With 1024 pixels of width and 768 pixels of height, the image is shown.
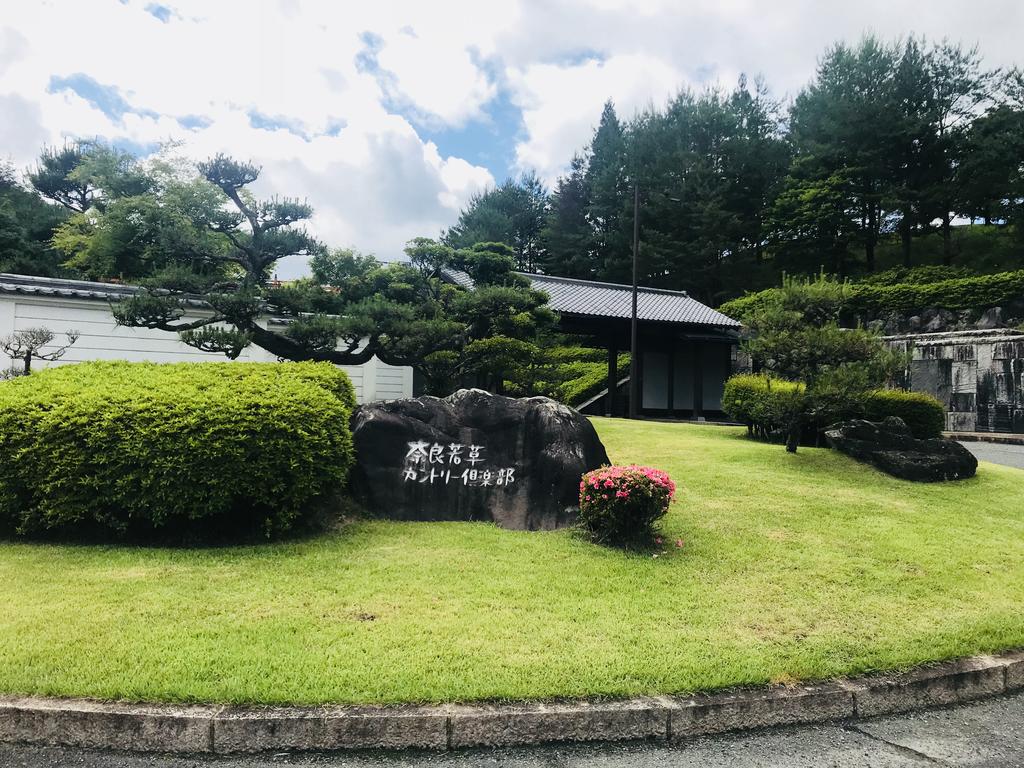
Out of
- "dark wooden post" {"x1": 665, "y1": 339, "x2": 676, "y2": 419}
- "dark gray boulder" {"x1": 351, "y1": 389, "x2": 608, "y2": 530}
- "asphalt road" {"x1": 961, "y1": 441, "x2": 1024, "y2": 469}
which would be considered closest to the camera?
"dark gray boulder" {"x1": 351, "y1": 389, "x2": 608, "y2": 530}

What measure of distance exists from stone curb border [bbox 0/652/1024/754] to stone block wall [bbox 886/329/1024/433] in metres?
17.9

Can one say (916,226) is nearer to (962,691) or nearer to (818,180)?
(818,180)

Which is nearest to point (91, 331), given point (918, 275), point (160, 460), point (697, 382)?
point (160, 460)

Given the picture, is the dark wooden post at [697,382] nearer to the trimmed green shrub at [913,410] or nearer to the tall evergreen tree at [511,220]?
the trimmed green shrub at [913,410]

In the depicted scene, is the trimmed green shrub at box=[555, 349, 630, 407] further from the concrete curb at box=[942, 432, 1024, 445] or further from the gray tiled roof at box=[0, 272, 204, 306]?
the gray tiled roof at box=[0, 272, 204, 306]

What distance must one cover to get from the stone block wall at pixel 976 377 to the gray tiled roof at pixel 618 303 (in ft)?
20.0

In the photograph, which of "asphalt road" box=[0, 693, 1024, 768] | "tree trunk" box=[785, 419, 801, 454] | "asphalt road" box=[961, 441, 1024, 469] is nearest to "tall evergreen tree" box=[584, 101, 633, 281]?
"asphalt road" box=[961, 441, 1024, 469]

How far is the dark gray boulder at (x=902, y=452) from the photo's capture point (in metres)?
8.84

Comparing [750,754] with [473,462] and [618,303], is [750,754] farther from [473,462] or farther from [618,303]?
[618,303]

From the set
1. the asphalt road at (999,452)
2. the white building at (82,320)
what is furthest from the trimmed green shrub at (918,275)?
the white building at (82,320)

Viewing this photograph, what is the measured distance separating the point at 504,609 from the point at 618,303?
17.4 meters

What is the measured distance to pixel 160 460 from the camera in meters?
5.29

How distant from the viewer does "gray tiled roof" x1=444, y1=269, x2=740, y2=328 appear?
19125 mm

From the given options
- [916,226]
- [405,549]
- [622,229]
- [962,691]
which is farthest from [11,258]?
[916,226]
